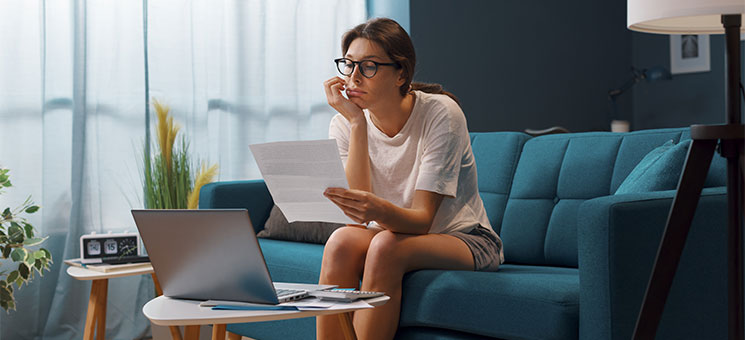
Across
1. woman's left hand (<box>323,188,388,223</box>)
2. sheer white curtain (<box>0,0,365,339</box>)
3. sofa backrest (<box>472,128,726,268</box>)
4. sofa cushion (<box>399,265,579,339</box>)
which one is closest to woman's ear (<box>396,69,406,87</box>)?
woman's left hand (<box>323,188,388,223</box>)

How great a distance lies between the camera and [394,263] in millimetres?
2033

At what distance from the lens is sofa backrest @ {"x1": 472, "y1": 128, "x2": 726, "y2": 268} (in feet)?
8.14

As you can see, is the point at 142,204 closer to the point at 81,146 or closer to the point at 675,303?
the point at 81,146

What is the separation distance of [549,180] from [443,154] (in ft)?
2.05

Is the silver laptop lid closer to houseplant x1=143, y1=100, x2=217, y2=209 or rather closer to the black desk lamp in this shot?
houseplant x1=143, y1=100, x2=217, y2=209

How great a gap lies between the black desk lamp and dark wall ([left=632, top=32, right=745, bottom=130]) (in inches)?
4.8

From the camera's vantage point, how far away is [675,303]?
1888mm

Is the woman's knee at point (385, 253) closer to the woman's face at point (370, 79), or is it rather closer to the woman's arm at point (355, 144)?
the woman's arm at point (355, 144)

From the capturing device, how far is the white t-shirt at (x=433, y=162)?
2.17 meters

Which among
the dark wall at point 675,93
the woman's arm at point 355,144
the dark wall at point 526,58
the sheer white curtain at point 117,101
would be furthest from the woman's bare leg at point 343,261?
the dark wall at point 675,93

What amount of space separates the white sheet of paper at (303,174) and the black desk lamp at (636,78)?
3.39 meters

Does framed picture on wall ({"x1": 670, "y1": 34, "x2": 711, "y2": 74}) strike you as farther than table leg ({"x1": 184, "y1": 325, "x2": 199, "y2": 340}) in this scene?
Yes

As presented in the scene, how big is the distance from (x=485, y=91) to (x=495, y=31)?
0.36m

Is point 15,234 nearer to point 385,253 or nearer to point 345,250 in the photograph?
point 345,250
